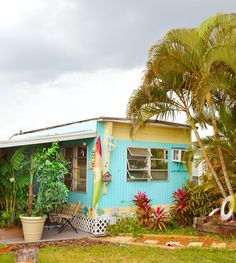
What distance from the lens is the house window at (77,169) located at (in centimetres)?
1182

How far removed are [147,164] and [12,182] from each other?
4.03 meters

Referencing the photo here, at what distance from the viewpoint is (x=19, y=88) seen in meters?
12.9

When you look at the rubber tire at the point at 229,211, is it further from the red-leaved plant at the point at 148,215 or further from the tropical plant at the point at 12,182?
the tropical plant at the point at 12,182

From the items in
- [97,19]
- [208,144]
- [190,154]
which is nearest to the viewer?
[97,19]

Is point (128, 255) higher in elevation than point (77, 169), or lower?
lower

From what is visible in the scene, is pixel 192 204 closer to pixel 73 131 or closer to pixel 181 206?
pixel 181 206

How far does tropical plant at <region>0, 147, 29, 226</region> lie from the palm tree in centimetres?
344

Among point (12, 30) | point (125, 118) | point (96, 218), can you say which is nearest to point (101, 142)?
point (125, 118)

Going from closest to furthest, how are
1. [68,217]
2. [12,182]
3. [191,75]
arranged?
[12,182]
[68,217]
[191,75]

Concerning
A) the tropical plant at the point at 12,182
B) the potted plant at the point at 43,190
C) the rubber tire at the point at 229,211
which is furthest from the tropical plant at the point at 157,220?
the tropical plant at the point at 12,182

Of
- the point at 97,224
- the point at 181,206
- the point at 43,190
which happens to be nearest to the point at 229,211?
the point at 181,206

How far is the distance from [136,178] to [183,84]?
308 centimetres

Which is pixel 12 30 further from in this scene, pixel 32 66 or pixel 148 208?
pixel 148 208

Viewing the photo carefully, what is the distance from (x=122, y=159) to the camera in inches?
457
